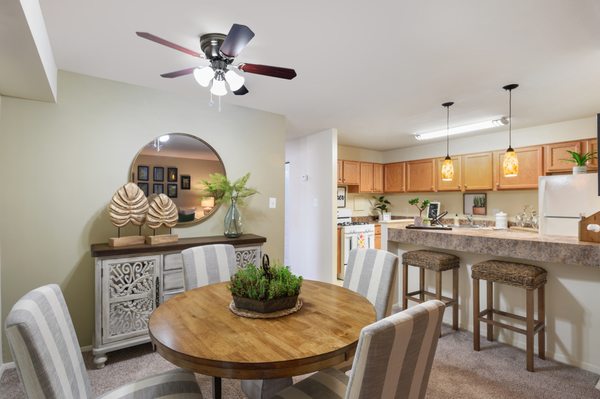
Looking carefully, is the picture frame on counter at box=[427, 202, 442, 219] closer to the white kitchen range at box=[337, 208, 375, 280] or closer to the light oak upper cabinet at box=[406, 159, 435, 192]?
the light oak upper cabinet at box=[406, 159, 435, 192]

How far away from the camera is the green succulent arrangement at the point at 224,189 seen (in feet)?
10.2

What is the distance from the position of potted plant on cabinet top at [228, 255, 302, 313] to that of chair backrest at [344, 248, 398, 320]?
2.25 feet

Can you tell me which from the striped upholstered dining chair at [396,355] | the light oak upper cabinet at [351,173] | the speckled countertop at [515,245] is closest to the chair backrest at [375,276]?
the striped upholstered dining chair at [396,355]

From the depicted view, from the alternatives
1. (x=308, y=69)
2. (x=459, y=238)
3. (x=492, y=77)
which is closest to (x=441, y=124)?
(x=492, y=77)

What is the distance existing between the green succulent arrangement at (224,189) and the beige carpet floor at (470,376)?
1534 millimetres

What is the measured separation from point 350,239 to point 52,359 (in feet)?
14.9

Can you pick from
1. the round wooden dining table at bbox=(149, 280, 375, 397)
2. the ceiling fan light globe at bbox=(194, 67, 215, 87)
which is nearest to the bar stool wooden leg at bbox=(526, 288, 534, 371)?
the round wooden dining table at bbox=(149, 280, 375, 397)

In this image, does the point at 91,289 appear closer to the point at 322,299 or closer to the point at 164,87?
the point at 164,87

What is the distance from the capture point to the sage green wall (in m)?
2.36

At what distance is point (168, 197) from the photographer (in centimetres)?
291

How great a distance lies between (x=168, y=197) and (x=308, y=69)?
176 centimetres

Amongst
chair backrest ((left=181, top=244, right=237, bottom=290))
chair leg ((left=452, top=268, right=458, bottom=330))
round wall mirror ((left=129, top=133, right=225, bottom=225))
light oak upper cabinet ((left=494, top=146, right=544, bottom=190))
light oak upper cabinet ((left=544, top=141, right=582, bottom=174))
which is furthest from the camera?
light oak upper cabinet ((left=494, top=146, right=544, bottom=190))

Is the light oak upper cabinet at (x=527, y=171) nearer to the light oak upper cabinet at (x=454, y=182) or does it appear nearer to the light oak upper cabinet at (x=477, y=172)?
the light oak upper cabinet at (x=477, y=172)

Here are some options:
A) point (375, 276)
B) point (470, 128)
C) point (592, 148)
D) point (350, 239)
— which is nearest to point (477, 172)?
point (470, 128)
